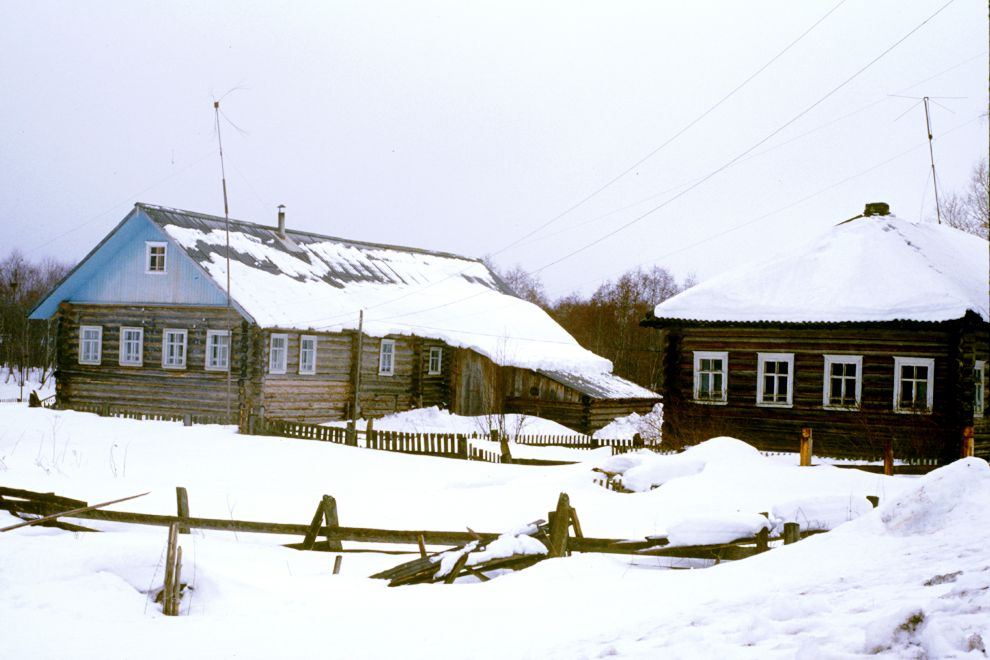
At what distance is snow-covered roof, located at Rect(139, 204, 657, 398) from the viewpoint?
2817cm

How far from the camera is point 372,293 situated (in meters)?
33.2

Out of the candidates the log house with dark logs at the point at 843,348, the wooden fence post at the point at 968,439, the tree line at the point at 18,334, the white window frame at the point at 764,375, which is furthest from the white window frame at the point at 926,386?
the tree line at the point at 18,334

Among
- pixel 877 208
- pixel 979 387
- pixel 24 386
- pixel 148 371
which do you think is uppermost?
pixel 877 208

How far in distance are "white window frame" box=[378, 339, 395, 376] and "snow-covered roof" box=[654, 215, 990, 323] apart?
40.4 feet

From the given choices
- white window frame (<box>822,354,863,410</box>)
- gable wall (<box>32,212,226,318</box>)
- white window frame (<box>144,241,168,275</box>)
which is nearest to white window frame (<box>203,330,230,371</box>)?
gable wall (<box>32,212,226,318</box>)

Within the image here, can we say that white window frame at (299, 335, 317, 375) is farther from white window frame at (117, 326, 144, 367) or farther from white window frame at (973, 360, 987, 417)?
white window frame at (973, 360, 987, 417)

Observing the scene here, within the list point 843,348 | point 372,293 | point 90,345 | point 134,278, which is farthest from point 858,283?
point 90,345

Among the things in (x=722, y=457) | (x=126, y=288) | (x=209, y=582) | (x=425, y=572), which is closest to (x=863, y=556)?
(x=425, y=572)

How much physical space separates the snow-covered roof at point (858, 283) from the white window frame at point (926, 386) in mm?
1177

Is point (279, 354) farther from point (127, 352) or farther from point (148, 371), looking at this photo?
point (127, 352)

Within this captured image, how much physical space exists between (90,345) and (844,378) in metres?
23.9

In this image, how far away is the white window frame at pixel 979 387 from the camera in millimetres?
20359

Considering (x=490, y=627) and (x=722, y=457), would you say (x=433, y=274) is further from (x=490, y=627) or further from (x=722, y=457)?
(x=490, y=627)

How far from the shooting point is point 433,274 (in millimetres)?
39094
